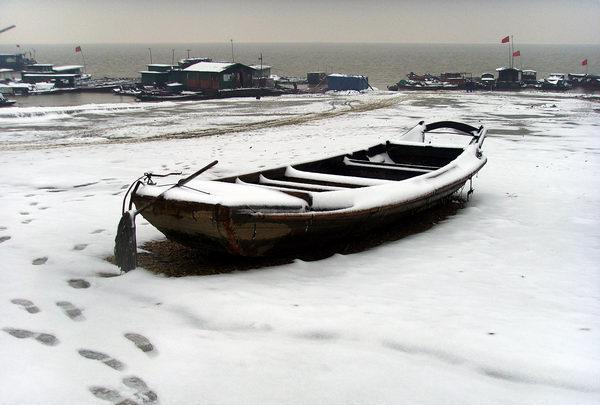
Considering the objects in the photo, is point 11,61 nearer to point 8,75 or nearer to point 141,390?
point 8,75

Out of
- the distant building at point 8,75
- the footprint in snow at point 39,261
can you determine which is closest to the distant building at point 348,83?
the footprint in snow at point 39,261

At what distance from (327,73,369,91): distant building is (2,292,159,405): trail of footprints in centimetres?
5303

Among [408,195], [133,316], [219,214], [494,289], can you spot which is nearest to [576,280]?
[494,289]

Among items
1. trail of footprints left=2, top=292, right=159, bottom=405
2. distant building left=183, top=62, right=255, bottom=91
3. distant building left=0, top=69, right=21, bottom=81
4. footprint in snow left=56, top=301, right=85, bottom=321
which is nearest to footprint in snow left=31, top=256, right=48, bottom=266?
trail of footprints left=2, top=292, right=159, bottom=405

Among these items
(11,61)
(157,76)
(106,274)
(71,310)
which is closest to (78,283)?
(106,274)

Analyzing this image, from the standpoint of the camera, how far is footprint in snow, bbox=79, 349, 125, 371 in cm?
404

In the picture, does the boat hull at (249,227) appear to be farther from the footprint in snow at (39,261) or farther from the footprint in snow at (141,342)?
the footprint in snow at (141,342)

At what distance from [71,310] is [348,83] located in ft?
176

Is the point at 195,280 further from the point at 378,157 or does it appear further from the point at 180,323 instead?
the point at 378,157

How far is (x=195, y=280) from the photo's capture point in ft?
19.6

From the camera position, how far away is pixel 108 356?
4172mm

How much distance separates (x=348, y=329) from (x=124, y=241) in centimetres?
296

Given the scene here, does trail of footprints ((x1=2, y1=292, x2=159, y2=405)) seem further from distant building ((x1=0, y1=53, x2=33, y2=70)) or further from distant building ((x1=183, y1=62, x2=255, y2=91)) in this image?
distant building ((x1=0, y1=53, x2=33, y2=70))

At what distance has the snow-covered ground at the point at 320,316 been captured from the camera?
12.5 feet
